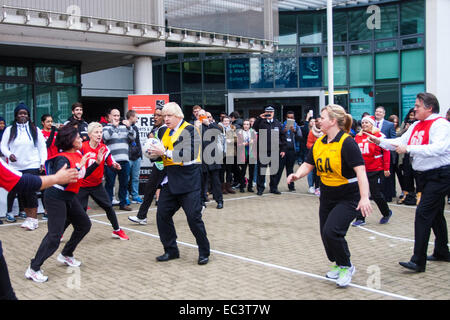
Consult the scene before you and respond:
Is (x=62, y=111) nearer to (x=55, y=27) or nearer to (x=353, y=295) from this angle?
(x=55, y=27)

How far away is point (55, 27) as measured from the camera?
12.9 meters

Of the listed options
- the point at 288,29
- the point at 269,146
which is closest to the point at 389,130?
the point at 269,146

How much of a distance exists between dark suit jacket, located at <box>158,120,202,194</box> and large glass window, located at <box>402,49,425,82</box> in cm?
1810

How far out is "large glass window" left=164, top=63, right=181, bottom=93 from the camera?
25.6 meters

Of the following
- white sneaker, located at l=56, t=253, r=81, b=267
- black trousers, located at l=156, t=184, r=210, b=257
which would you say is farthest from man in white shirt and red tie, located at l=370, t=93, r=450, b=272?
white sneaker, located at l=56, t=253, r=81, b=267

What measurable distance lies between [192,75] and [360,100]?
322 inches

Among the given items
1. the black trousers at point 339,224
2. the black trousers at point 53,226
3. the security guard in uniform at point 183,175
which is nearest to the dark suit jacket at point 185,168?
the security guard in uniform at point 183,175

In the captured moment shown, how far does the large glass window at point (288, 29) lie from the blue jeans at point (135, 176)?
14110 mm

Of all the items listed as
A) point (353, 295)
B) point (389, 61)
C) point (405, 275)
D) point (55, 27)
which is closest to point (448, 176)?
point (405, 275)

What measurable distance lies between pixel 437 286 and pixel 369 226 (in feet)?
11.2

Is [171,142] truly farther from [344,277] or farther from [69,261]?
[344,277]

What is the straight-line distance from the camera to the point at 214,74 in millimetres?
24469

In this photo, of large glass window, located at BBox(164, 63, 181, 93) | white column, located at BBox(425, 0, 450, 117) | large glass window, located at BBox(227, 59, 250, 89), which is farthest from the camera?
large glass window, located at BBox(164, 63, 181, 93)

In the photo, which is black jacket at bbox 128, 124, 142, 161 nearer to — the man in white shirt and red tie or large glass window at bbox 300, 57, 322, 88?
the man in white shirt and red tie
